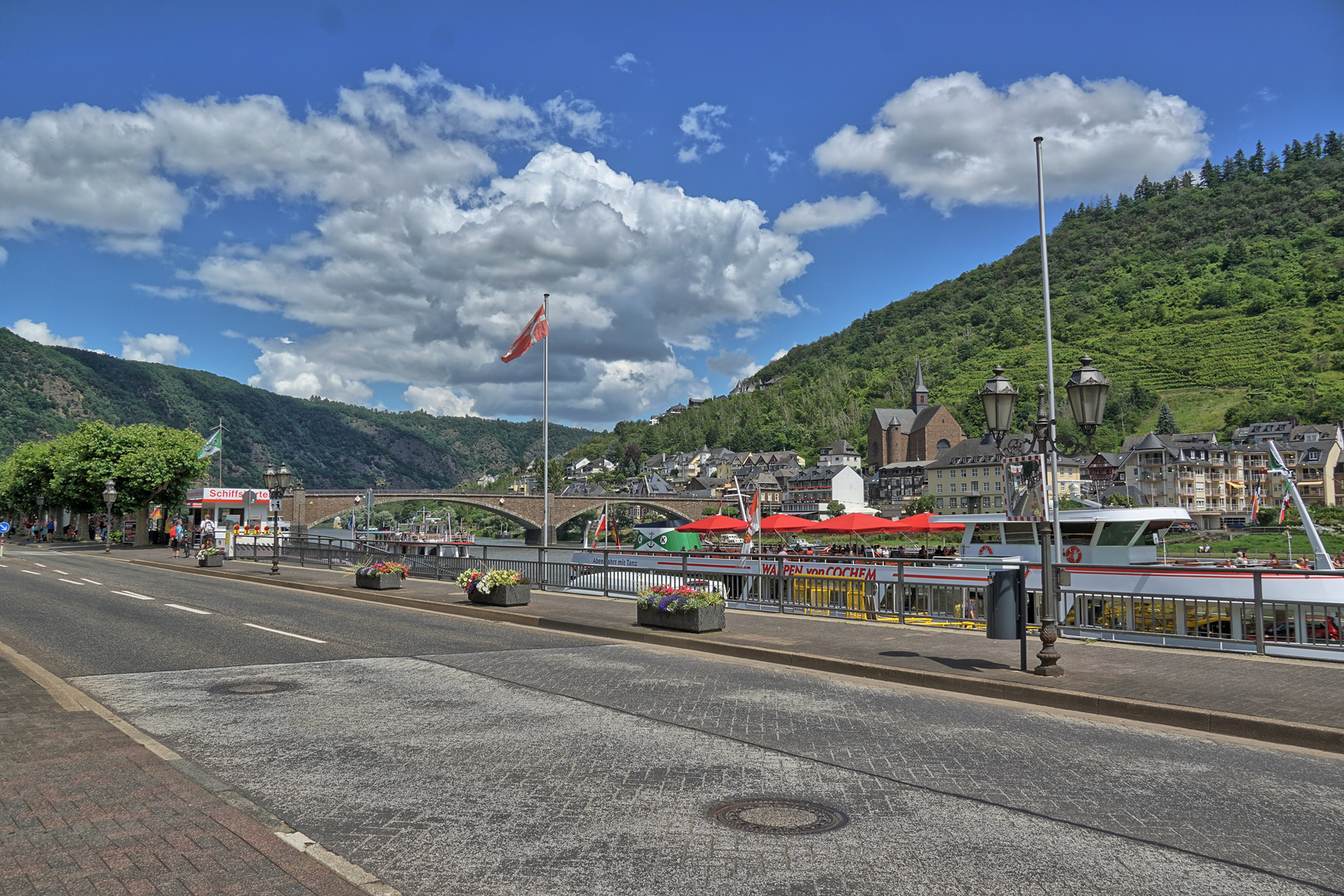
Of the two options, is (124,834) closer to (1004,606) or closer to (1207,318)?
(1004,606)

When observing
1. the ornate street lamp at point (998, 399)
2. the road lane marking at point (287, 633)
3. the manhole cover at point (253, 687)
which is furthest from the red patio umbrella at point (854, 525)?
the manhole cover at point (253, 687)

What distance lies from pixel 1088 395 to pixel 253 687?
37.3 feet

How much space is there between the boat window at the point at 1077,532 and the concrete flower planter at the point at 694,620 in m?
10.0

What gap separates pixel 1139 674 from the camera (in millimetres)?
11156

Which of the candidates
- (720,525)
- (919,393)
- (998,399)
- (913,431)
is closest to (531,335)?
(720,525)

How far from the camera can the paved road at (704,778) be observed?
484 cm

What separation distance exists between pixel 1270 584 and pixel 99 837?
724 inches

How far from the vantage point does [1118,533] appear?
21047 millimetres

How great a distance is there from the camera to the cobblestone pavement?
4.81 m

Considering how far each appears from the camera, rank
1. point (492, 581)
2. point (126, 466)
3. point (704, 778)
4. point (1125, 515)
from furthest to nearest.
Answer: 1. point (126, 466)
2. point (1125, 515)
3. point (492, 581)
4. point (704, 778)

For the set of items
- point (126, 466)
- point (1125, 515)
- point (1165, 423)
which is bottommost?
point (1125, 515)

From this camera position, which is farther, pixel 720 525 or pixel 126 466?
pixel 126 466

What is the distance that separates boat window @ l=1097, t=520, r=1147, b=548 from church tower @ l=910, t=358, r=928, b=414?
169509 mm

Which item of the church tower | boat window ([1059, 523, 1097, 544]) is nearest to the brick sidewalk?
boat window ([1059, 523, 1097, 544])
